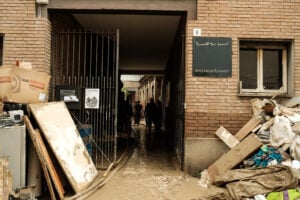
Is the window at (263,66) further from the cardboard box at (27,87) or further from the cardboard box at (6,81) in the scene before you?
the cardboard box at (6,81)

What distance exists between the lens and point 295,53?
6.21m

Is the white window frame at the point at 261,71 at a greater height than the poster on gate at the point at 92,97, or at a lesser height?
greater

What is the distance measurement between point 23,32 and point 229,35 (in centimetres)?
427

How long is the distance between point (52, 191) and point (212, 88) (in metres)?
3.58

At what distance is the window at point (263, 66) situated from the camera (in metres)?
6.44

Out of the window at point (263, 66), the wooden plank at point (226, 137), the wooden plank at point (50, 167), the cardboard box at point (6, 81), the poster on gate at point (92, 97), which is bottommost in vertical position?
the wooden plank at point (50, 167)

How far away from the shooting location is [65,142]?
513cm

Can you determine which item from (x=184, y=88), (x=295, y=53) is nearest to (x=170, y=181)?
(x=184, y=88)

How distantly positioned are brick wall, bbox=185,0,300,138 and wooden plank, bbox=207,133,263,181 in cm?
60

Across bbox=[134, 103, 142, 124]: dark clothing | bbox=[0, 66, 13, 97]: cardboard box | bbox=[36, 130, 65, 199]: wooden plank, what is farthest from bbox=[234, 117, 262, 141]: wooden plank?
bbox=[134, 103, 142, 124]: dark clothing

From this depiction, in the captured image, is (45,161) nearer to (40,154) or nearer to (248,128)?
(40,154)

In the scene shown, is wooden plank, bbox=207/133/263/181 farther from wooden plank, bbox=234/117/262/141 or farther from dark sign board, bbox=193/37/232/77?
dark sign board, bbox=193/37/232/77

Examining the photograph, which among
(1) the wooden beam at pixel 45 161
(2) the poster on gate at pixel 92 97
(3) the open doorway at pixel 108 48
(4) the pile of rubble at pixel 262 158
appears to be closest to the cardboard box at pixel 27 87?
(1) the wooden beam at pixel 45 161

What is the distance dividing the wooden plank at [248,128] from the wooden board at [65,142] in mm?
2892
